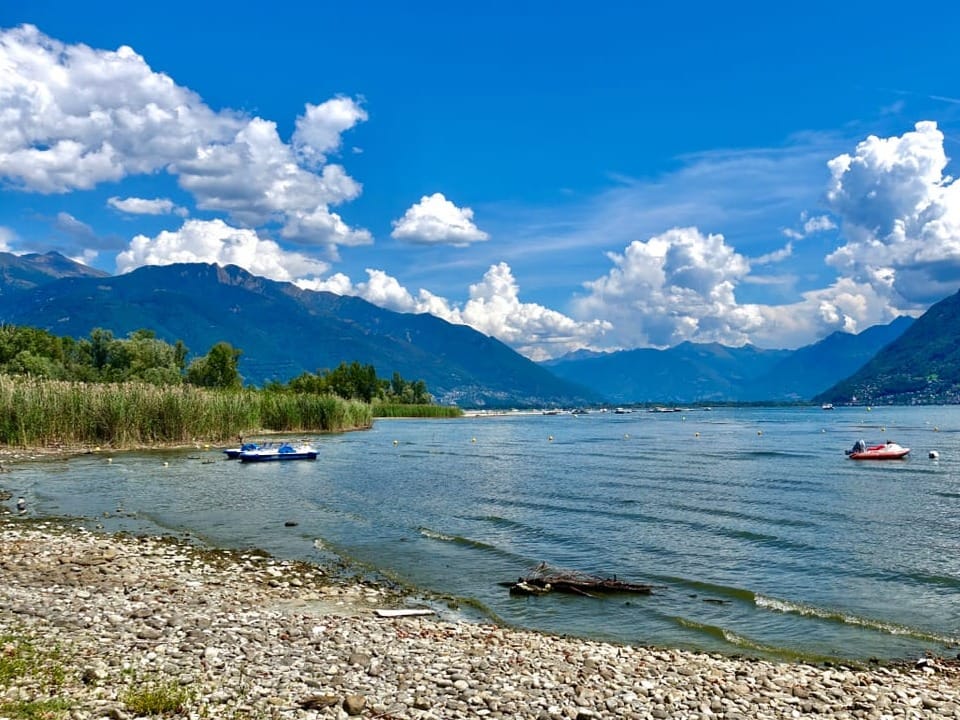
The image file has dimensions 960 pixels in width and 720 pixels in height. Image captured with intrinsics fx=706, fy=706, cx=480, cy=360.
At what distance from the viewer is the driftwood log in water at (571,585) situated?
20.8 metres

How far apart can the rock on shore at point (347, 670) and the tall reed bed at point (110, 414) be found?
149 feet

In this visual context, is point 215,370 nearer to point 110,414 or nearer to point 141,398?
point 141,398

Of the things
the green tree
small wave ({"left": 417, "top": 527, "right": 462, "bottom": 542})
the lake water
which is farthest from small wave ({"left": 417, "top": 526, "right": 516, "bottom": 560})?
the green tree

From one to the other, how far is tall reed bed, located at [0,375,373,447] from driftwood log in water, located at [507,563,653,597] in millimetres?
51444

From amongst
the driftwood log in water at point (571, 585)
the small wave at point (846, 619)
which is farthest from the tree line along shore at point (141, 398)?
the small wave at point (846, 619)

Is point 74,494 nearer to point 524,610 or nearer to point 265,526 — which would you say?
point 265,526

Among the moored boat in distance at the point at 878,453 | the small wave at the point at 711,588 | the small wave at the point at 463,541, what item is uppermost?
the small wave at the point at 463,541

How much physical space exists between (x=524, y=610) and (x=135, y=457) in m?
47.3

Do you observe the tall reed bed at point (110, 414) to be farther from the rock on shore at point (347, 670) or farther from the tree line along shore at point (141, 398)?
the rock on shore at point (347, 670)

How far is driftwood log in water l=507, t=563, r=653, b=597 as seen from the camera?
20750 mm

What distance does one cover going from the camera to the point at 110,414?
61188 millimetres

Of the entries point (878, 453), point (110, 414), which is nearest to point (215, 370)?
point (110, 414)

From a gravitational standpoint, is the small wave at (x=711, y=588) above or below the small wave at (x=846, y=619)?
above

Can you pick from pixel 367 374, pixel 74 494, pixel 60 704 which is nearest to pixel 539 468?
pixel 74 494
